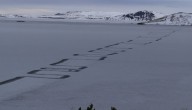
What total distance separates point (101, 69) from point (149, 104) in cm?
411

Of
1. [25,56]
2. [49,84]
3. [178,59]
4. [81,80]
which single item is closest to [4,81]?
[49,84]

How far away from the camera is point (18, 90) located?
7402 millimetres

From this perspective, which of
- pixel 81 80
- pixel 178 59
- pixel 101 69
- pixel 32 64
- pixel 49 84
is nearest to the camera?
pixel 49 84

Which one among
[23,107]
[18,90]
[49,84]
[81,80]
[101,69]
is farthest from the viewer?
[101,69]

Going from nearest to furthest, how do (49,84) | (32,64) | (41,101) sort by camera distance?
(41,101)
(49,84)
(32,64)

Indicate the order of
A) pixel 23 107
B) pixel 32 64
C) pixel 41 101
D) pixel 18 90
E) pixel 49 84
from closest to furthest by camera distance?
pixel 23 107 → pixel 41 101 → pixel 18 90 → pixel 49 84 → pixel 32 64

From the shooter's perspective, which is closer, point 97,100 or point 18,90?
point 97,100

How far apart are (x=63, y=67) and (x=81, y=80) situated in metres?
2.11

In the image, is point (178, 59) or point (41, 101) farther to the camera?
point (178, 59)

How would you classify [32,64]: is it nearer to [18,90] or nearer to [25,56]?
[25,56]

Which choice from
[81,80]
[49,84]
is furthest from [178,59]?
[49,84]

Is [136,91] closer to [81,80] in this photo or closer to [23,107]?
[81,80]

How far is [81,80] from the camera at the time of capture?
864cm

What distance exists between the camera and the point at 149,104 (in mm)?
6410
